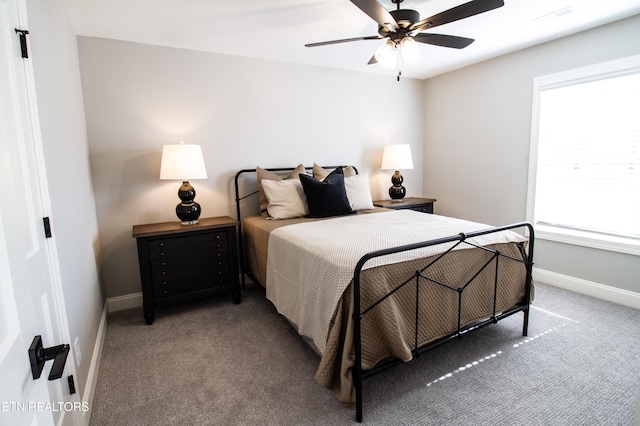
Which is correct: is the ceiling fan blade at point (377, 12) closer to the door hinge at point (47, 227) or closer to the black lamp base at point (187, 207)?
the door hinge at point (47, 227)

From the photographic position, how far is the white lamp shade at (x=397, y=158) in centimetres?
409

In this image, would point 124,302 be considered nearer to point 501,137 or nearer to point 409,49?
point 409,49

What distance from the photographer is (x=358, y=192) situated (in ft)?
11.7

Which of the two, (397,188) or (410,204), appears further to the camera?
(397,188)

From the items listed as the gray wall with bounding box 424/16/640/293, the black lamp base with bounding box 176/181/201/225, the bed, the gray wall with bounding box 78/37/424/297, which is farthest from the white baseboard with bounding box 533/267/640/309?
the black lamp base with bounding box 176/181/201/225

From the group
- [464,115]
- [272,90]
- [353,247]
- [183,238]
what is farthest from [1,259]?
[464,115]

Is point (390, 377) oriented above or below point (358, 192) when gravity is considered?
below

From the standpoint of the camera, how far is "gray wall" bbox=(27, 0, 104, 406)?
1.60m

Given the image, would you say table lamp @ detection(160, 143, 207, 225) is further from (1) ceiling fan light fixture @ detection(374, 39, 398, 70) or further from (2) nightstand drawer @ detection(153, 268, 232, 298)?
(1) ceiling fan light fixture @ detection(374, 39, 398, 70)

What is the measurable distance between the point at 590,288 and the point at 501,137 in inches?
71.3

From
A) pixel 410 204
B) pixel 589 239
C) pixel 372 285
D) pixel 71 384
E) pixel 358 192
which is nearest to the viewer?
pixel 71 384

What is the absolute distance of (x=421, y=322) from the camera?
1.90 m

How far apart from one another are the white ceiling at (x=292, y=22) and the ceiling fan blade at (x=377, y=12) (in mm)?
397

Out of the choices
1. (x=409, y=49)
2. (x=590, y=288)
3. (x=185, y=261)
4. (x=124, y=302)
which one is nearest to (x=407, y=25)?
(x=409, y=49)
